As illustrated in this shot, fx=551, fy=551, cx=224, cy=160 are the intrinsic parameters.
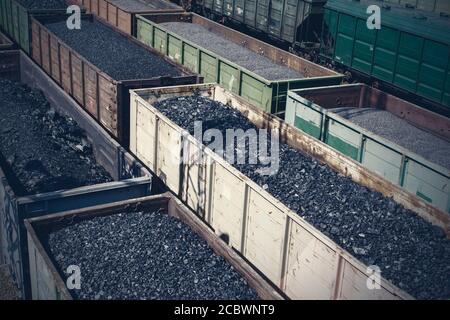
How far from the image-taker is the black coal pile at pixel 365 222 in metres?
6.80

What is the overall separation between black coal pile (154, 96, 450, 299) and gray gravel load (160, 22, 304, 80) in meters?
4.50

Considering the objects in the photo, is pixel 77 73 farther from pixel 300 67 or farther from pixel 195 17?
pixel 195 17

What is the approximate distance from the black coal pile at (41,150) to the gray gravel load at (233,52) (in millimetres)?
5014

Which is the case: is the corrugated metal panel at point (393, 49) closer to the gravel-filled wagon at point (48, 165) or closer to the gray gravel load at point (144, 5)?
the gray gravel load at point (144, 5)

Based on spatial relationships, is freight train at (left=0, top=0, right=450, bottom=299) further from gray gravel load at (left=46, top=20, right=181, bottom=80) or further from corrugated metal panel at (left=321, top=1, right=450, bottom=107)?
corrugated metal panel at (left=321, top=1, right=450, bottom=107)

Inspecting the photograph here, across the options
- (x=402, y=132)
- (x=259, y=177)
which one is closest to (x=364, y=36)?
(x=402, y=132)

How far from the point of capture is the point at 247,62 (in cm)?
1484

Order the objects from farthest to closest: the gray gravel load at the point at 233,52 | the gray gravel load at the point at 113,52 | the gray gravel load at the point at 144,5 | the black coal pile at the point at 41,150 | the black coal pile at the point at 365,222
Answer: the gray gravel load at the point at 144,5 < the gray gravel load at the point at 233,52 < the gray gravel load at the point at 113,52 < the black coal pile at the point at 41,150 < the black coal pile at the point at 365,222

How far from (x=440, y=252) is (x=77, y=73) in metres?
9.20

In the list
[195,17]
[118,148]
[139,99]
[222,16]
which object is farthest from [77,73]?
[222,16]

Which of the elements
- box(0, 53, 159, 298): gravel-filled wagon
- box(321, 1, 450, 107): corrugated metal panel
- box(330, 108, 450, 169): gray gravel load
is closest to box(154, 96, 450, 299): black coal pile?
box(0, 53, 159, 298): gravel-filled wagon

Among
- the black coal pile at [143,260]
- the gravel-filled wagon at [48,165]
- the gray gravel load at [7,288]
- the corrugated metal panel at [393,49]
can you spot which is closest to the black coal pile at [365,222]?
the black coal pile at [143,260]

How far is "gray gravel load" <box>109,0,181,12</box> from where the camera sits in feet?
66.3

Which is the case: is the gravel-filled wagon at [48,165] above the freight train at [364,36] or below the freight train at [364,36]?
below
